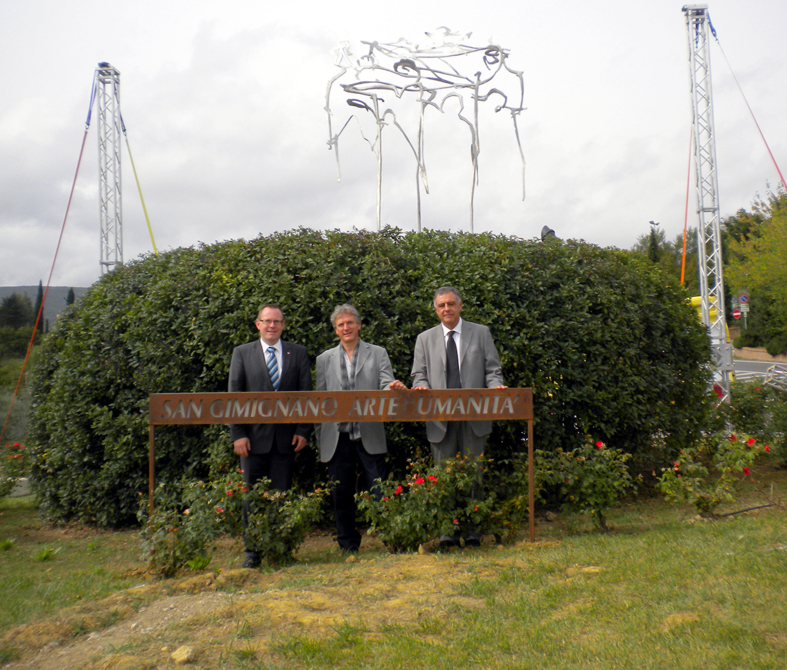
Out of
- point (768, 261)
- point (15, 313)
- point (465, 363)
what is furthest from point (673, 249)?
point (465, 363)

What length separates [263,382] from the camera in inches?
186

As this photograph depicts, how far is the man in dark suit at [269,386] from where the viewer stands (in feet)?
15.3

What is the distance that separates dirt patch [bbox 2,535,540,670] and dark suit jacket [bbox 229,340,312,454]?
969mm

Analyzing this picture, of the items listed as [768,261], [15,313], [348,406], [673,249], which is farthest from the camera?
[673,249]

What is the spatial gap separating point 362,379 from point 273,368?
66 cm

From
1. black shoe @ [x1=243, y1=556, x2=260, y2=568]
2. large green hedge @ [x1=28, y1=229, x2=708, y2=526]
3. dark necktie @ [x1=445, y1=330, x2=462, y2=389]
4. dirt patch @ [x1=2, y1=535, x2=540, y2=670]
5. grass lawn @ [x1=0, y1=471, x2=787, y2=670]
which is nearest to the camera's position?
grass lawn @ [x1=0, y1=471, x2=787, y2=670]

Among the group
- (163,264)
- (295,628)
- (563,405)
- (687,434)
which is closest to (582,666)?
(295,628)

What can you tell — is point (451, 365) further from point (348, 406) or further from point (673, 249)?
point (673, 249)

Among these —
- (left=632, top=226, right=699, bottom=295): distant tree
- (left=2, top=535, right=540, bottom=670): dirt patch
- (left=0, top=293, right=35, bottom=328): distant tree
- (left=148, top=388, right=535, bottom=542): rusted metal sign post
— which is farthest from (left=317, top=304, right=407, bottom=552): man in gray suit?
(left=632, top=226, right=699, bottom=295): distant tree

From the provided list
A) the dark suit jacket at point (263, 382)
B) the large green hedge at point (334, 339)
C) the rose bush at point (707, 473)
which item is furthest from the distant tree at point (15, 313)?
the rose bush at point (707, 473)

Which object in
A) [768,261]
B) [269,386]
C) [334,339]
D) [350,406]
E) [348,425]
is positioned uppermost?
[768,261]

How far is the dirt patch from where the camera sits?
2850 millimetres

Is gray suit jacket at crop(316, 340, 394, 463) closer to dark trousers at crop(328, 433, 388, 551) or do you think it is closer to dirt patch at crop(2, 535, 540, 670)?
dark trousers at crop(328, 433, 388, 551)

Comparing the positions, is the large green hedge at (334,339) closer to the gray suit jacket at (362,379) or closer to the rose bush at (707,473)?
the gray suit jacket at (362,379)
